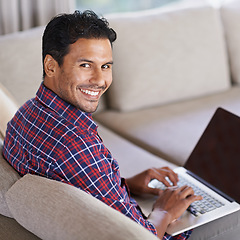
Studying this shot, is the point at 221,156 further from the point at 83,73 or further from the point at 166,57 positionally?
the point at 166,57

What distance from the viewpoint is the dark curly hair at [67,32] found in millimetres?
1326

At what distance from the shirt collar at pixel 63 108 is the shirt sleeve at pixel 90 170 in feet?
0.25

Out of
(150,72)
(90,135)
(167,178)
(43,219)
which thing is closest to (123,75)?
(150,72)

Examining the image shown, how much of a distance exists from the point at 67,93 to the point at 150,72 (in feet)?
4.47

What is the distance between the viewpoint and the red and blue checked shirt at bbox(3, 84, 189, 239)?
126 cm

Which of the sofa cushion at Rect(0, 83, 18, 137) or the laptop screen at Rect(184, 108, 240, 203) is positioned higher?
the sofa cushion at Rect(0, 83, 18, 137)

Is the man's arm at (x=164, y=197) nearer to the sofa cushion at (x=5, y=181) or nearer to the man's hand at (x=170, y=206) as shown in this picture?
the man's hand at (x=170, y=206)

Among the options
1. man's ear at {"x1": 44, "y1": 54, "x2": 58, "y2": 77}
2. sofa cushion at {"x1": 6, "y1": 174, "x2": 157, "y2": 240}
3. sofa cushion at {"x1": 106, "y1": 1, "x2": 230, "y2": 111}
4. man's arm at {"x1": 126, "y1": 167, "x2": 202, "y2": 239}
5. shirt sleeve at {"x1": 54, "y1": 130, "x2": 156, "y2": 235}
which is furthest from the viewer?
sofa cushion at {"x1": 106, "y1": 1, "x2": 230, "y2": 111}

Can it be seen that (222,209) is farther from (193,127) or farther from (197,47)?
(197,47)

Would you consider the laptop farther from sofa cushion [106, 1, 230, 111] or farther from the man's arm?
sofa cushion [106, 1, 230, 111]

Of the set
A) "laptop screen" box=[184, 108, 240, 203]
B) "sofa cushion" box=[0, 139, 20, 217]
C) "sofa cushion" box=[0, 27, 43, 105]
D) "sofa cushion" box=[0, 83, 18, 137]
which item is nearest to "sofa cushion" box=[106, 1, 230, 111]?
"sofa cushion" box=[0, 27, 43, 105]

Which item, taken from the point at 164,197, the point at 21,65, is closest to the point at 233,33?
the point at 21,65

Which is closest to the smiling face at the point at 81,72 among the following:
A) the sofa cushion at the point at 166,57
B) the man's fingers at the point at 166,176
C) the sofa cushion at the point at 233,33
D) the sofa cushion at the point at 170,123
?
the man's fingers at the point at 166,176

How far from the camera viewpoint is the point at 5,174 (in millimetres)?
1363
